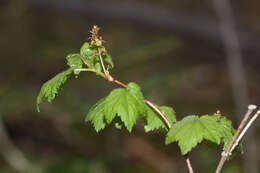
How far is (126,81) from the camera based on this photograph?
7.61 meters

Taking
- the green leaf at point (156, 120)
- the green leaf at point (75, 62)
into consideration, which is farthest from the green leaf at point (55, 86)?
the green leaf at point (156, 120)

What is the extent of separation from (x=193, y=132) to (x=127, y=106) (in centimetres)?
27

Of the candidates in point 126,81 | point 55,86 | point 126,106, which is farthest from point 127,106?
point 126,81

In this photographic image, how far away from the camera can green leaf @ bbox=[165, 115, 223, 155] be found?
1.29m

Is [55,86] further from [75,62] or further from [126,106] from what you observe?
[126,106]

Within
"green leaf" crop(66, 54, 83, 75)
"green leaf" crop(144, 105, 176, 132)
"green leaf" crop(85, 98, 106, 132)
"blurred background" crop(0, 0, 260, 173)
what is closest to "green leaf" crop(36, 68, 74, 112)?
"green leaf" crop(66, 54, 83, 75)

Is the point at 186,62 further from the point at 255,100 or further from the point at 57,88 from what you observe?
the point at 57,88

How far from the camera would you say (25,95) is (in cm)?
471

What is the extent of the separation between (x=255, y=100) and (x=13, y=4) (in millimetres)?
4960

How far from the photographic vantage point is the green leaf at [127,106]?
1331mm

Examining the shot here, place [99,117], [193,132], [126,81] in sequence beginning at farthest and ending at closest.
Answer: [126,81] < [99,117] < [193,132]

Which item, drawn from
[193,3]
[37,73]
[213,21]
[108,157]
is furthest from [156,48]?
[193,3]

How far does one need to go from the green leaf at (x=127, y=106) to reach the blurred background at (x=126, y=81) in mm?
2801

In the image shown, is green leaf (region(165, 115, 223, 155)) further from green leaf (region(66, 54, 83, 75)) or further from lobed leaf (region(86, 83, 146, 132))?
green leaf (region(66, 54, 83, 75))
